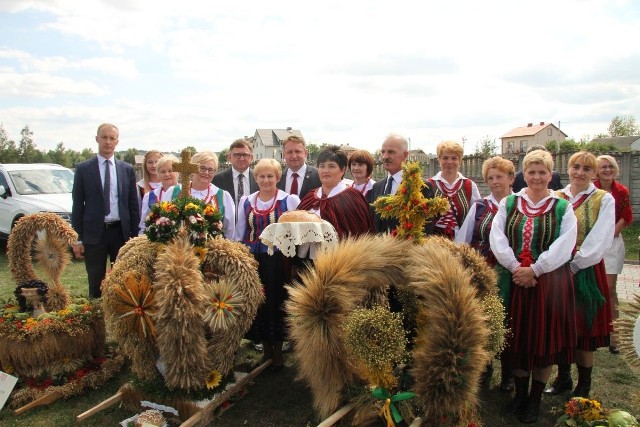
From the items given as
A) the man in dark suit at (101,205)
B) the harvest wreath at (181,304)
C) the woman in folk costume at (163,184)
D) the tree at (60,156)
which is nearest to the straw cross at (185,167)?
the harvest wreath at (181,304)

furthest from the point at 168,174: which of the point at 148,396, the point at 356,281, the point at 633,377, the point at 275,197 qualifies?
the point at 633,377

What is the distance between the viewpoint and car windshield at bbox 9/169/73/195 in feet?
37.4

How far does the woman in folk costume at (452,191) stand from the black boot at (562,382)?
1.46 meters

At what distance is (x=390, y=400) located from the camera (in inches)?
116

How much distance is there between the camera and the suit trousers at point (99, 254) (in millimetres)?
5305

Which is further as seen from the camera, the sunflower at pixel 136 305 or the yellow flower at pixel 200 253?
the yellow flower at pixel 200 253

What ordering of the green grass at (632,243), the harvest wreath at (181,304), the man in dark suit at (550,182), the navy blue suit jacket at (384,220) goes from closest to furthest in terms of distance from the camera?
the harvest wreath at (181,304)
the navy blue suit jacket at (384,220)
the man in dark suit at (550,182)
the green grass at (632,243)

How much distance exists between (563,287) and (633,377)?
5.99 feet

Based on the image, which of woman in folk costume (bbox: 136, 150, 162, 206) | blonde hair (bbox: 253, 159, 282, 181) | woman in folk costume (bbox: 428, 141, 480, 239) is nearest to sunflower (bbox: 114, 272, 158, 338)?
blonde hair (bbox: 253, 159, 282, 181)

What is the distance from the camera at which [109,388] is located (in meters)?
4.27

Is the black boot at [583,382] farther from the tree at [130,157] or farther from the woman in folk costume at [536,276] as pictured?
the tree at [130,157]

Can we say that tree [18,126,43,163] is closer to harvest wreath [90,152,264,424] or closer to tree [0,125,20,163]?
tree [0,125,20,163]

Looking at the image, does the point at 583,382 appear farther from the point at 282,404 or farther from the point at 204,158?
the point at 204,158

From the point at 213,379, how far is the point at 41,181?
10.4 m
